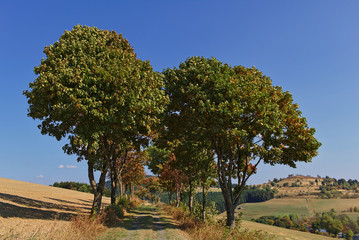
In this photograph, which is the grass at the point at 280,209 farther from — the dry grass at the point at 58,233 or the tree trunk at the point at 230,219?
the dry grass at the point at 58,233

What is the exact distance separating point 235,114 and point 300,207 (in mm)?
193930

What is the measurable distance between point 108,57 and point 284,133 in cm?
1440

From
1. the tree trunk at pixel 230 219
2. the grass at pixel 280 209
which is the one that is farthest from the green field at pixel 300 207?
the tree trunk at pixel 230 219

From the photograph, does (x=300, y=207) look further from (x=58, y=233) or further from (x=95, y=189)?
(x=58, y=233)

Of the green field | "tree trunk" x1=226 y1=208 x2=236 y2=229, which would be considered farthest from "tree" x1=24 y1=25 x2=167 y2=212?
the green field

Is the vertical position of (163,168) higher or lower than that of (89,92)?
lower

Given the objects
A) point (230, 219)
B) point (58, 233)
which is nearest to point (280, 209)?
point (230, 219)

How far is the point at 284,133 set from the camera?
1738 cm

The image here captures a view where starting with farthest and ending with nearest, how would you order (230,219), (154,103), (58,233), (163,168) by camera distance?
1. (163,168)
2. (230,219)
3. (154,103)
4. (58,233)

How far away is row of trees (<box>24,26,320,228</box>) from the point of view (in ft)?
49.6

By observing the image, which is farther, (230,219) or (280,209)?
(280,209)

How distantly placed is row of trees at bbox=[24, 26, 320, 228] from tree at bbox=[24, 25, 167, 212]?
2.4 inches

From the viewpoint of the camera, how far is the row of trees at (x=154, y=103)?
49.6 feet

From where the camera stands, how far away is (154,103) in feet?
54.2
